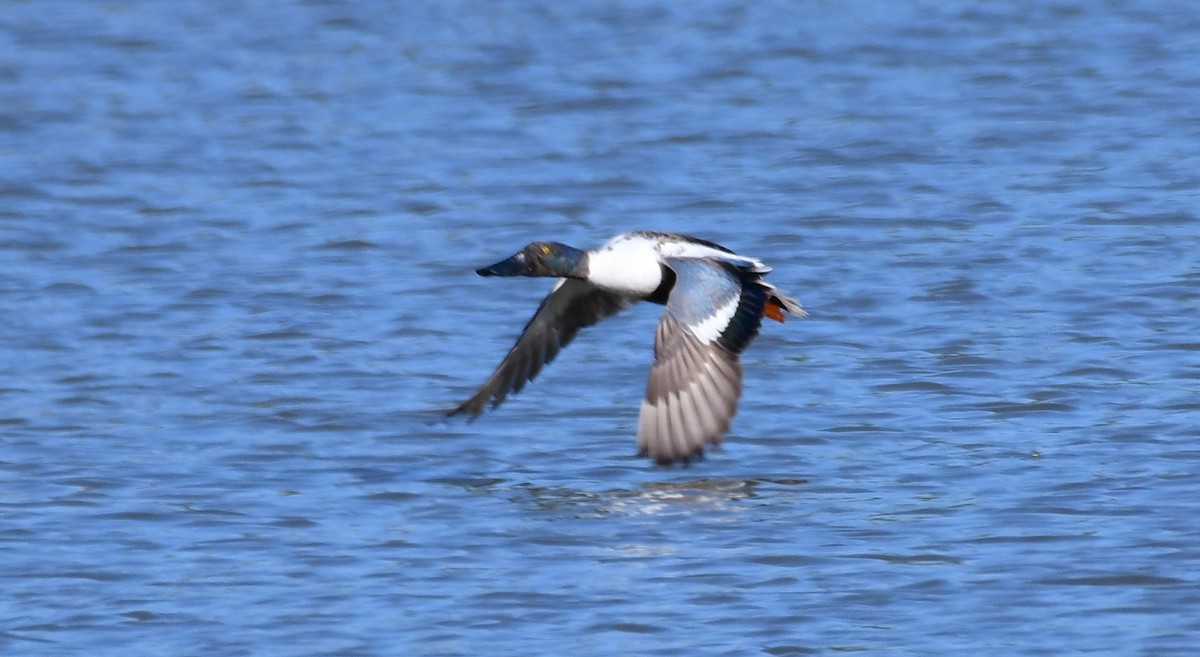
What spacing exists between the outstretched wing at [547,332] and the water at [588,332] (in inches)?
8.2

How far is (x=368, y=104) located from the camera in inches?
585

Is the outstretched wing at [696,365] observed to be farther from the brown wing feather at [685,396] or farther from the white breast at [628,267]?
the white breast at [628,267]

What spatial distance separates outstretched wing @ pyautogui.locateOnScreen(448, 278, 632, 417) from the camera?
316 inches

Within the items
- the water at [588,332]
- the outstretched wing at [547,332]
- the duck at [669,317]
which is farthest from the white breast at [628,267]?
the water at [588,332]

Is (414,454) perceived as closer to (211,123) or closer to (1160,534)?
(1160,534)

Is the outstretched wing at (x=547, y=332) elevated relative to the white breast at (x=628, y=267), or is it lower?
lower

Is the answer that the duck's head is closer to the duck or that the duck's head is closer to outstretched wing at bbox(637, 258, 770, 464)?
the duck

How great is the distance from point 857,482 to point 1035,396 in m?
1.27

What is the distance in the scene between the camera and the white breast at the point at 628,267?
771 cm

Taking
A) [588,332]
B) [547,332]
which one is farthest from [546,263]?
[588,332]

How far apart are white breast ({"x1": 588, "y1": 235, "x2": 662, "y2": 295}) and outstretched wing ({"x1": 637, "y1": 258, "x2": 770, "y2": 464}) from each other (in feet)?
1.05

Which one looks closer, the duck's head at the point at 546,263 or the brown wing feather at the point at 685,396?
the brown wing feather at the point at 685,396

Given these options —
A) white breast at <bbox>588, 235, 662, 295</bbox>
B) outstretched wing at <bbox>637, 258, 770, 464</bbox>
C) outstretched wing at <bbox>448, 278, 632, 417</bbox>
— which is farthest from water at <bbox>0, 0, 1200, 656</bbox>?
white breast at <bbox>588, 235, 662, 295</bbox>

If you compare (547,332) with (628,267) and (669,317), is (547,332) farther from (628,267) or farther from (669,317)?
(669,317)
